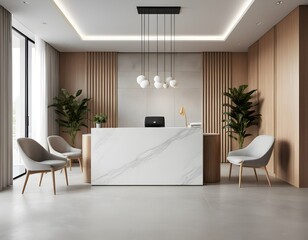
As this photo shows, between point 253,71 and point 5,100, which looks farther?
point 253,71

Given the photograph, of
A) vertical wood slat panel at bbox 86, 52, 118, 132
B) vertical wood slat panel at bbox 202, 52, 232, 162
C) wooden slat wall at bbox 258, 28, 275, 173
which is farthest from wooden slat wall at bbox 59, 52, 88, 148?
wooden slat wall at bbox 258, 28, 275, 173

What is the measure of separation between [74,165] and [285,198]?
5.62 m

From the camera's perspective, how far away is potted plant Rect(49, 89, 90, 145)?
8609 mm

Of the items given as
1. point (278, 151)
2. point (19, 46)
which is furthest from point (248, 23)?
point (19, 46)

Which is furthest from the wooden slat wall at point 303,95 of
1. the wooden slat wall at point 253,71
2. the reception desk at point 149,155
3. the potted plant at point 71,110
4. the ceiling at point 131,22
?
the potted plant at point 71,110

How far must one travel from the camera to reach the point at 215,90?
9.22 metres

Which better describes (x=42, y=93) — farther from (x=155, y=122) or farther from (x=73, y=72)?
(x=155, y=122)

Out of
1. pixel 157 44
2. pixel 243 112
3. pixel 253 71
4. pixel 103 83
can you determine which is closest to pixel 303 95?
pixel 243 112

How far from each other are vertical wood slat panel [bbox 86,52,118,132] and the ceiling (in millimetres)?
360

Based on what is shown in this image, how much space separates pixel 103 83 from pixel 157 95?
5.16ft

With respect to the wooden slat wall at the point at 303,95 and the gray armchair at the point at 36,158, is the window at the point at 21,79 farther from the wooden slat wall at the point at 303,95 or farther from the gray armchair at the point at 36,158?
the wooden slat wall at the point at 303,95

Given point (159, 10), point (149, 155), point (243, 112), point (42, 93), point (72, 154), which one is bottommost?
point (72, 154)

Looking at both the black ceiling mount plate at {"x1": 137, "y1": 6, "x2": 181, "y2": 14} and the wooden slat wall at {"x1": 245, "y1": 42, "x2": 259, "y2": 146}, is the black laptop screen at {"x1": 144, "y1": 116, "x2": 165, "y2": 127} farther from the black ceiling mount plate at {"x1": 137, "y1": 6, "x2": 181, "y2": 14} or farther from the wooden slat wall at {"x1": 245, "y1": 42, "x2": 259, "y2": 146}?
the wooden slat wall at {"x1": 245, "y1": 42, "x2": 259, "y2": 146}

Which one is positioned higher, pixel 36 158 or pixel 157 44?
pixel 157 44
